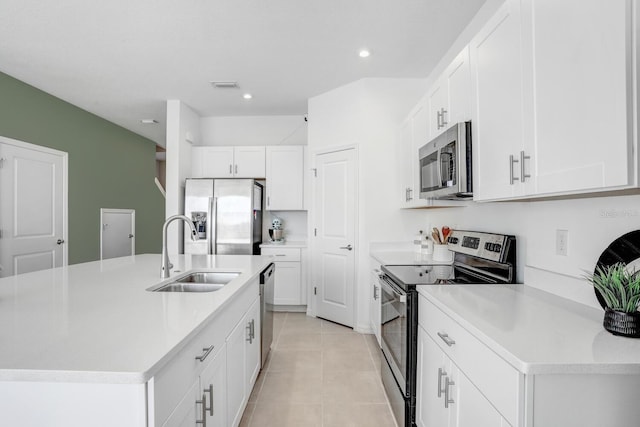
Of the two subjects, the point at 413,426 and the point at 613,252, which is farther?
the point at 413,426

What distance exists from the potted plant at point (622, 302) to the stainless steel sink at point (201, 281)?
5.57 ft

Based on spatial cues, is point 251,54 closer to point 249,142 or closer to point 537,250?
point 249,142

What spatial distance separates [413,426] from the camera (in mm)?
1792

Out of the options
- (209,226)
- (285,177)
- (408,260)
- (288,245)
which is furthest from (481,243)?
(209,226)

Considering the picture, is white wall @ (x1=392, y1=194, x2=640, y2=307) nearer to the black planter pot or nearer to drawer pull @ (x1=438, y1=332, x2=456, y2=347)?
the black planter pot

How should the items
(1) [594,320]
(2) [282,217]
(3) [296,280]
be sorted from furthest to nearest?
(2) [282,217] → (3) [296,280] → (1) [594,320]

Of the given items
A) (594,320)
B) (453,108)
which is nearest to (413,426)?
(594,320)

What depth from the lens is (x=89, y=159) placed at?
4812 mm

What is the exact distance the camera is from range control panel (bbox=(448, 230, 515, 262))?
188 centimetres

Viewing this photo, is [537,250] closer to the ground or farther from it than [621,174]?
closer to the ground

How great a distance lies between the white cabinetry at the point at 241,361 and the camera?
1.64m

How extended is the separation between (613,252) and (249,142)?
449cm

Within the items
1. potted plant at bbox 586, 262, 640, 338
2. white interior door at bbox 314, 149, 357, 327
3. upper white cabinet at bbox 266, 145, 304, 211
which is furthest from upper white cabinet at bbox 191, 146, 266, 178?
potted plant at bbox 586, 262, 640, 338

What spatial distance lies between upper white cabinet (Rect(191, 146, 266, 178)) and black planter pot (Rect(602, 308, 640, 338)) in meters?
Answer: 4.04
